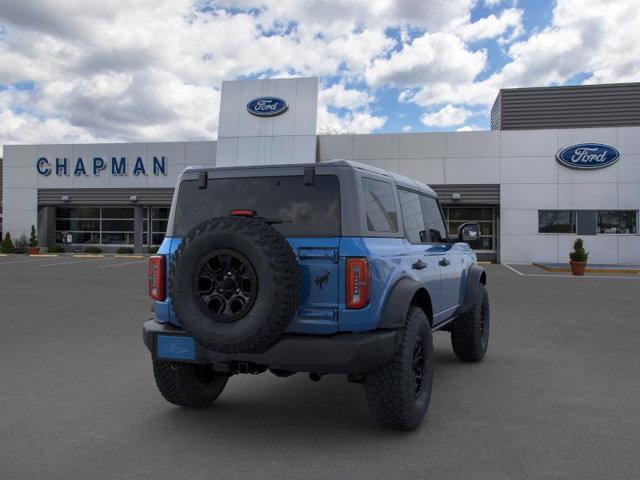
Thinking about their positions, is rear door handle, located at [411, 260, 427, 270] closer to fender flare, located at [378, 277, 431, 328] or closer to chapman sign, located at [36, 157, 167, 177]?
fender flare, located at [378, 277, 431, 328]

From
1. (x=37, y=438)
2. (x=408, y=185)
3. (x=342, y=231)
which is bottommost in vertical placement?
(x=37, y=438)

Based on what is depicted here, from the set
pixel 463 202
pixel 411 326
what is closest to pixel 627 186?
pixel 463 202

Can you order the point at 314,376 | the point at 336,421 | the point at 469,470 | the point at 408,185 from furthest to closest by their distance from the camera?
the point at 408,185 → the point at 336,421 → the point at 314,376 → the point at 469,470

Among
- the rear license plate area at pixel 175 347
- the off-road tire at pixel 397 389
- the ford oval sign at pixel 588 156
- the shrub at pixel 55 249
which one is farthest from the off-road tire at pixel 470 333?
the shrub at pixel 55 249

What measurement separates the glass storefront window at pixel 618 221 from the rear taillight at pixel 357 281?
26.0 m

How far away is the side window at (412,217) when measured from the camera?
5.06 meters

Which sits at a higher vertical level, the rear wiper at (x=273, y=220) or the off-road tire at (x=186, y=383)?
the rear wiper at (x=273, y=220)

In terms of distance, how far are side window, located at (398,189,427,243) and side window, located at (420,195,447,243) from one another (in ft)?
0.53

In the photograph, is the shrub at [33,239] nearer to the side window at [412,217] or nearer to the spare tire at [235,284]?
the side window at [412,217]

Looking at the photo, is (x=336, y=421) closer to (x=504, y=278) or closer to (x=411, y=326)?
(x=411, y=326)

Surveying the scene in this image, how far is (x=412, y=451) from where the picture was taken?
3.99 meters

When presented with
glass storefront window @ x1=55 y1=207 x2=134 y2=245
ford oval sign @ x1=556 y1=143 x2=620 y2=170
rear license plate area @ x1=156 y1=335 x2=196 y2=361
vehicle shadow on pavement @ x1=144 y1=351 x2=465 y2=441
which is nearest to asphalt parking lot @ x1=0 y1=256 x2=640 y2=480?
vehicle shadow on pavement @ x1=144 y1=351 x2=465 y2=441

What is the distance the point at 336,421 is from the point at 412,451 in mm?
839

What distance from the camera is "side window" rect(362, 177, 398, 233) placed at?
437cm
